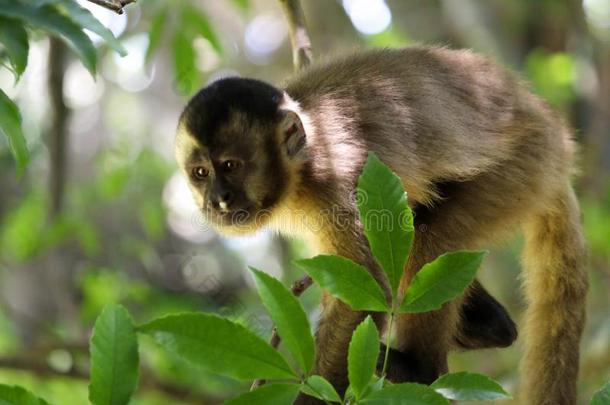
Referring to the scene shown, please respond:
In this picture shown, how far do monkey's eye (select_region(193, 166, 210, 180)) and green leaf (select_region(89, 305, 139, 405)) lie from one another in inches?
79.2

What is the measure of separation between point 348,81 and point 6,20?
2.09 meters

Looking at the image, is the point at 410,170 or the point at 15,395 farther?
the point at 410,170

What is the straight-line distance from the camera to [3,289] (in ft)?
39.1

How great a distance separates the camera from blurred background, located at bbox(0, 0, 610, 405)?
19.1 ft

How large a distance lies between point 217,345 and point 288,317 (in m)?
0.19

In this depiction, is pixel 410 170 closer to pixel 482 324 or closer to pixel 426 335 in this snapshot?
pixel 426 335

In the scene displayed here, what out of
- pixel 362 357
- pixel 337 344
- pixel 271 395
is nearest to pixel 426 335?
pixel 337 344

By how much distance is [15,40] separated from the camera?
2.27m

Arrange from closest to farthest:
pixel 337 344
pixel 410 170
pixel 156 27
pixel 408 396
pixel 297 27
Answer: pixel 408 396, pixel 337 344, pixel 410 170, pixel 297 27, pixel 156 27

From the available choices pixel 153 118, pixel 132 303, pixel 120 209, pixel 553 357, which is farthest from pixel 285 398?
pixel 153 118

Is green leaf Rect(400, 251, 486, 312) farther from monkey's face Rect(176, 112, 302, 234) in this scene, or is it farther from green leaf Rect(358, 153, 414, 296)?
monkey's face Rect(176, 112, 302, 234)

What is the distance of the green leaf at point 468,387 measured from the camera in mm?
2172

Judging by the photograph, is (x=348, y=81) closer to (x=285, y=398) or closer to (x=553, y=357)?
(x=553, y=357)

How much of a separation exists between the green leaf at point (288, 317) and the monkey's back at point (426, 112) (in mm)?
1734
